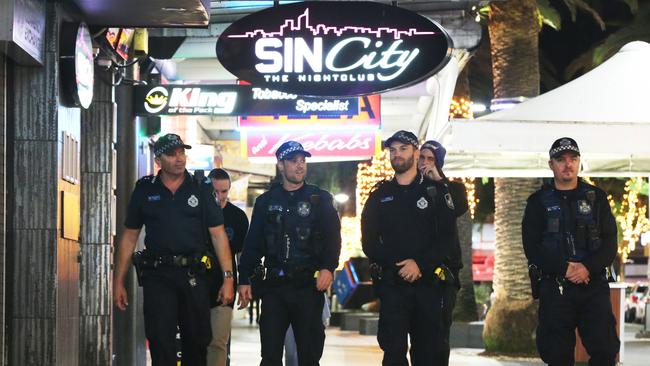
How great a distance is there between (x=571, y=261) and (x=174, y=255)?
2852 mm

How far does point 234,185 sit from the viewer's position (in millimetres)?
27719

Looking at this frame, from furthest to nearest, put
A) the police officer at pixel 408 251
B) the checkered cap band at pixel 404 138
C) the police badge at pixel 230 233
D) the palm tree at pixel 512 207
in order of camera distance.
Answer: the palm tree at pixel 512 207
the police badge at pixel 230 233
the checkered cap band at pixel 404 138
the police officer at pixel 408 251

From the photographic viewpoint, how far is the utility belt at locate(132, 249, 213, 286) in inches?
368

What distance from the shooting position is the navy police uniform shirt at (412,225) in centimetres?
941

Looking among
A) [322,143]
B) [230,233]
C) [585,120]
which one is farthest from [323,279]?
[322,143]

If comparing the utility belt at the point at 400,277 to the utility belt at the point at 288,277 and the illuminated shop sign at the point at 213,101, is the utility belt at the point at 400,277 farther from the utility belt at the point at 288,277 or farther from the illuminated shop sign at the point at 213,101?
the illuminated shop sign at the point at 213,101

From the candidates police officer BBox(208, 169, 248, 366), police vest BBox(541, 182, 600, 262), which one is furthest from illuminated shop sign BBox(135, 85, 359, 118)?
police vest BBox(541, 182, 600, 262)

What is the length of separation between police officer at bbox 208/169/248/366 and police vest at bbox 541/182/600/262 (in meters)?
2.47

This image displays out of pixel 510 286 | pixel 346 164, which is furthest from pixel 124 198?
pixel 346 164

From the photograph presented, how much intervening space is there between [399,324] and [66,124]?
3.35 metres

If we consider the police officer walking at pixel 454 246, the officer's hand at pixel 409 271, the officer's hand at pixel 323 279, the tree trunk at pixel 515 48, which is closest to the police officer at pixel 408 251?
the officer's hand at pixel 409 271

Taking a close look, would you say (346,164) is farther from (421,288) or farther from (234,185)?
(421,288)

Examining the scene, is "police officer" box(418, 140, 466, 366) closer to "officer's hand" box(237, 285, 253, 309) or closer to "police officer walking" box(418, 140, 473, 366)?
"police officer walking" box(418, 140, 473, 366)

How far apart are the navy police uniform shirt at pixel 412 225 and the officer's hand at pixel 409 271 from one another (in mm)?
77
